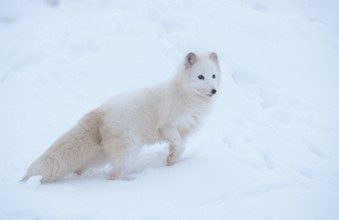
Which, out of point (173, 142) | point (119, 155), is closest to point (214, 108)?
point (173, 142)

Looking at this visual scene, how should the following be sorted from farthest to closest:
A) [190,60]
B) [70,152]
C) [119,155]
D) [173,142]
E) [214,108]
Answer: [214,108] < [190,60] < [173,142] < [119,155] < [70,152]

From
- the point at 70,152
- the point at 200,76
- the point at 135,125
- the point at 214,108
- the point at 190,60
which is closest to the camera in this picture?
the point at 70,152

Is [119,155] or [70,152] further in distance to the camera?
[119,155]

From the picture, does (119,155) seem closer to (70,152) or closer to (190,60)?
(70,152)

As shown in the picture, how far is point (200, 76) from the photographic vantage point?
17.6ft

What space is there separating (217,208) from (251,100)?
4.62 meters

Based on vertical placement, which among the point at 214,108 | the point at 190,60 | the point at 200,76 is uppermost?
the point at 190,60

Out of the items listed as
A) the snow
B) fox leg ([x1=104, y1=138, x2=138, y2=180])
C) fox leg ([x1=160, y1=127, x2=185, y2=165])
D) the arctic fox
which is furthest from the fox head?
fox leg ([x1=104, y1=138, x2=138, y2=180])

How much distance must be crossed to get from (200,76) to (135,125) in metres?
1.15

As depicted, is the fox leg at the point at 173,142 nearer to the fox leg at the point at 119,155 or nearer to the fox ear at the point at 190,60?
the fox leg at the point at 119,155

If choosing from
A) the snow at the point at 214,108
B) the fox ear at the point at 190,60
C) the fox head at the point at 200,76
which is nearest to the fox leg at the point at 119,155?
the snow at the point at 214,108

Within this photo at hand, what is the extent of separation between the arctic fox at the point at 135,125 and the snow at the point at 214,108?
9.7 inches

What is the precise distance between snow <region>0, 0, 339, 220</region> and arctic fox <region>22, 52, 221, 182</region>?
246 mm

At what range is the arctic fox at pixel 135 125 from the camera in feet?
15.4
